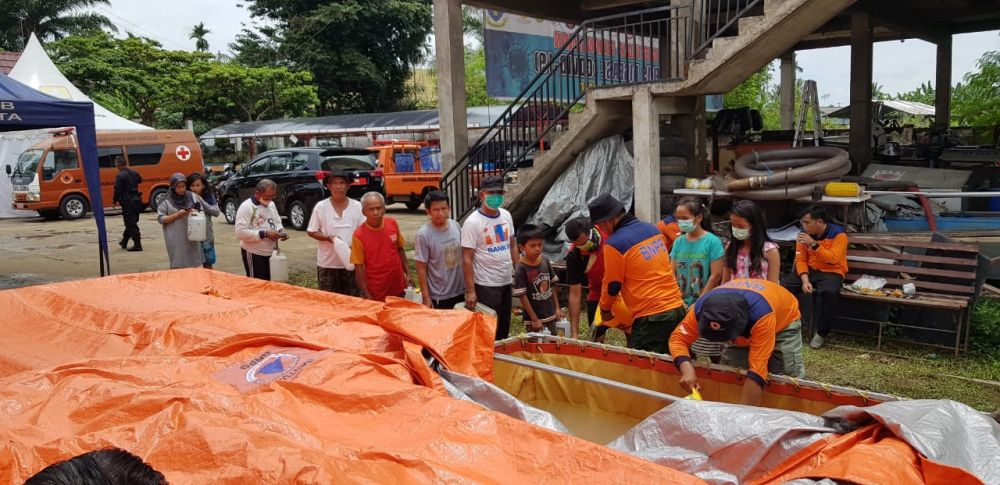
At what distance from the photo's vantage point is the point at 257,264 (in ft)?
23.2

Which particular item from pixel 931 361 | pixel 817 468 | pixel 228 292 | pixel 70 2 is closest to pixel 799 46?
pixel 931 361

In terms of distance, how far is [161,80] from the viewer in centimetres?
2839

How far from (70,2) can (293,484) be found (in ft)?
129

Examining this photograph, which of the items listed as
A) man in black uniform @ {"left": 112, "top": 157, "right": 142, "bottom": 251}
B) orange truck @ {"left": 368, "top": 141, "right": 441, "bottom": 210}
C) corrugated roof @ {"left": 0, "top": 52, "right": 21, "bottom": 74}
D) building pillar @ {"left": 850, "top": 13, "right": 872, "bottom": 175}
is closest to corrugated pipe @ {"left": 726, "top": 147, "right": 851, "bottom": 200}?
building pillar @ {"left": 850, "top": 13, "right": 872, "bottom": 175}

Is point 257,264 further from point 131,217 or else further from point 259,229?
point 131,217

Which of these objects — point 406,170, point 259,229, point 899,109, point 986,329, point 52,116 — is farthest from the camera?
point 899,109

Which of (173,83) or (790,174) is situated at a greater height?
(173,83)

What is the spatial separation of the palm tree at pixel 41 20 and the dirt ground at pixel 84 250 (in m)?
20.1

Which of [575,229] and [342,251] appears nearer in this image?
[575,229]

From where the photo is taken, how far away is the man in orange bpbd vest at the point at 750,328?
10.9ft

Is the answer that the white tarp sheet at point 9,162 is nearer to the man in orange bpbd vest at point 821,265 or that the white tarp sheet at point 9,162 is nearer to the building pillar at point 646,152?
the building pillar at point 646,152

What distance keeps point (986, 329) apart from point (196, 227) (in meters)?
7.32

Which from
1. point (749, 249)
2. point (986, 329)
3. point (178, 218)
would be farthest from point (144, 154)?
point (986, 329)

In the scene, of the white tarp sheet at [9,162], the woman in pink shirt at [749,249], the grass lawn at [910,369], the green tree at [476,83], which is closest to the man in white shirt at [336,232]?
the grass lawn at [910,369]
